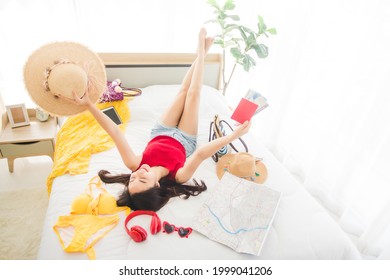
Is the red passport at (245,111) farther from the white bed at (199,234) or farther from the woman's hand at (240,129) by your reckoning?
the white bed at (199,234)

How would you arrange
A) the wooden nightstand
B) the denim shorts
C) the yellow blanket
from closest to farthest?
the yellow blanket < the denim shorts < the wooden nightstand

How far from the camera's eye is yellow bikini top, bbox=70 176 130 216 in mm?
1414

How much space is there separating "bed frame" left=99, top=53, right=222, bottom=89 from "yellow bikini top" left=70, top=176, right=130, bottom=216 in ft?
5.48

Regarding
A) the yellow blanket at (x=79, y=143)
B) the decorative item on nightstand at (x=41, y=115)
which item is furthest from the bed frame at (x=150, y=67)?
the decorative item on nightstand at (x=41, y=115)

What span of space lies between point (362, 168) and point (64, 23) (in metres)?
3.21

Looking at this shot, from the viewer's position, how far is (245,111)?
164 cm

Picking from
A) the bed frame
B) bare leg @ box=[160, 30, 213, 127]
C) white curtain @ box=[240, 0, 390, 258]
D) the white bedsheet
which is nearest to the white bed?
the white bedsheet

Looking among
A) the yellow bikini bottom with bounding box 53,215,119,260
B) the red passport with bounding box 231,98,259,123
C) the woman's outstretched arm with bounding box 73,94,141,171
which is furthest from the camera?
the red passport with bounding box 231,98,259,123

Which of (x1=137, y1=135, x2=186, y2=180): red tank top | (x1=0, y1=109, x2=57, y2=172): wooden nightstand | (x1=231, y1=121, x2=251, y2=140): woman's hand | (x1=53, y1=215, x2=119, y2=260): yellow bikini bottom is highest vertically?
(x1=231, y1=121, x2=251, y2=140): woman's hand

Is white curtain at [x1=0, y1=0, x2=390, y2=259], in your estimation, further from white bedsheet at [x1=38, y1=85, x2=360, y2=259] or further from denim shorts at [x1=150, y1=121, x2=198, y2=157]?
denim shorts at [x1=150, y1=121, x2=198, y2=157]
